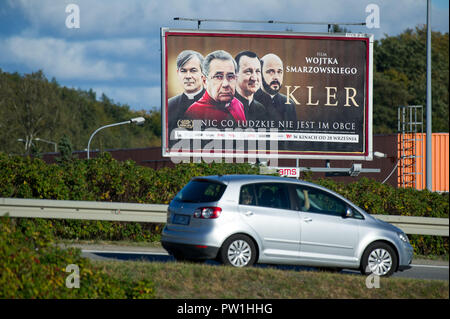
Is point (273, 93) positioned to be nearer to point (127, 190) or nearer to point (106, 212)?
point (127, 190)

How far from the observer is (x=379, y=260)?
1114 centimetres

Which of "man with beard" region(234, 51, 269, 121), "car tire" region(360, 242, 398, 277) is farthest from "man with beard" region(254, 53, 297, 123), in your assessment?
"car tire" region(360, 242, 398, 277)

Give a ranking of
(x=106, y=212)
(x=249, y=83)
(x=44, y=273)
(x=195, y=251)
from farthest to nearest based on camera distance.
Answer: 1. (x=249, y=83)
2. (x=106, y=212)
3. (x=195, y=251)
4. (x=44, y=273)

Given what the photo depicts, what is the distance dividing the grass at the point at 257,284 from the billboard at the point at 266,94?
11580 mm

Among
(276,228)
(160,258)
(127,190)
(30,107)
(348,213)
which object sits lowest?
(160,258)

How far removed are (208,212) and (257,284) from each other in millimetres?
1887

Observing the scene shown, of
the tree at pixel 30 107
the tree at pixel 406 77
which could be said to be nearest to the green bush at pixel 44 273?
the tree at pixel 406 77

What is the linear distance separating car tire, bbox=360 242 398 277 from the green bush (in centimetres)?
434

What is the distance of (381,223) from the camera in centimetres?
1143

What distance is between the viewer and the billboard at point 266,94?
69.3 ft

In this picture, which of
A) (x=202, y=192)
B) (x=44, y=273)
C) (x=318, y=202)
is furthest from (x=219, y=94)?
(x=44, y=273)

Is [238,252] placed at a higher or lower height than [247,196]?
lower
